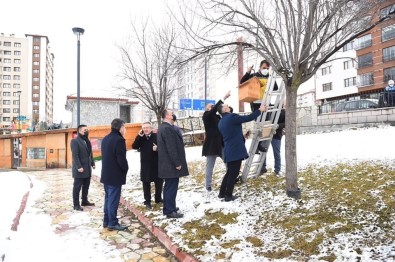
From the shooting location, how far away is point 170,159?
17.6 ft

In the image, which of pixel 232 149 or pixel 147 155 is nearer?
pixel 232 149

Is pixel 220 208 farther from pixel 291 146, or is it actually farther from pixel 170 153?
pixel 291 146

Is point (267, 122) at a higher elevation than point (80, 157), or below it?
higher

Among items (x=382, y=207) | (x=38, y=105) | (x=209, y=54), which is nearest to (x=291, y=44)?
(x=209, y=54)

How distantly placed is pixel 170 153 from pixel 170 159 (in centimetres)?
11

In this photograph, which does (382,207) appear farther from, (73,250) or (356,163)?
(73,250)

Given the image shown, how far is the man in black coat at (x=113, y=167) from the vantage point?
5367mm

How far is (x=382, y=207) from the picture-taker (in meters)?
4.48

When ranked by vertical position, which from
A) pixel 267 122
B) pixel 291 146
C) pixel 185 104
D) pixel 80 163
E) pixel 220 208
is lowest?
pixel 220 208

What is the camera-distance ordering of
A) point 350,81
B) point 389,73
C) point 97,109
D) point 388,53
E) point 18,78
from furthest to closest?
1. point 18,78
2. point 350,81
3. point 388,53
4. point 389,73
5. point 97,109

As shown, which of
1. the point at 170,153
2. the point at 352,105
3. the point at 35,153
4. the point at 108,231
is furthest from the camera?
the point at 35,153

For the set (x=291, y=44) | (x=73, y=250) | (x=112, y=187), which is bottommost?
A: (x=73, y=250)

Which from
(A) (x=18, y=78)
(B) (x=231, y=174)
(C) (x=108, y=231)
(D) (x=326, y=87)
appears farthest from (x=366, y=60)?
(A) (x=18, y=78)

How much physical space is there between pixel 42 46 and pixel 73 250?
104m
